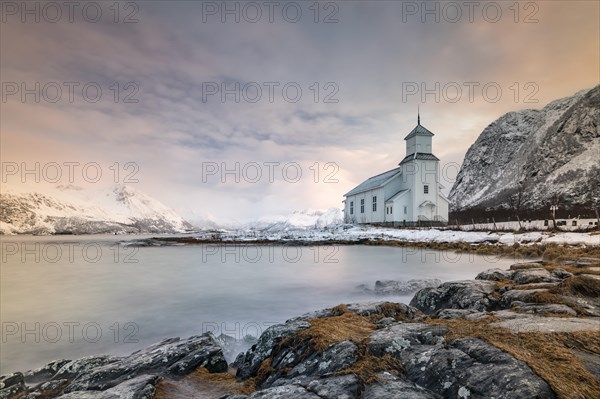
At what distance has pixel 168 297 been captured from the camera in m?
13.3

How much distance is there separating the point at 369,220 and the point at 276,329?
53718mm

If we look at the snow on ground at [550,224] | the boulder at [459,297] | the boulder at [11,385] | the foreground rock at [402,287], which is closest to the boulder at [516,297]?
the boulder at [459,297]

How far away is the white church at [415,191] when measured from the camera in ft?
155

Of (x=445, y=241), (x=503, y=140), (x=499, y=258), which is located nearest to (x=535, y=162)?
(x=503, y=140)

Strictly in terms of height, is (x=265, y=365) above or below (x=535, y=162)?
below

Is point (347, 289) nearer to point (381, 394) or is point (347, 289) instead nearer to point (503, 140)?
point (381, 394)

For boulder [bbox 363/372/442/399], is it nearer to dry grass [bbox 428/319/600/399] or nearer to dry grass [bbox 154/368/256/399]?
dry grass [bbox 428/319/600/399]

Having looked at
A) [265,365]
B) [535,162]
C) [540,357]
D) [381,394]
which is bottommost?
[265,365]

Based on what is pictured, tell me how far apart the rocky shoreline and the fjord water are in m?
3.38

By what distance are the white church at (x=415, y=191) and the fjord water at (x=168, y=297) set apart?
25.4 metres

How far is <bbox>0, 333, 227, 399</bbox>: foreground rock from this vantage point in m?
3.97

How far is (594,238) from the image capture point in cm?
1914

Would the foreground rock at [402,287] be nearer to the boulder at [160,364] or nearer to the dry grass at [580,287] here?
the dry grass at [580,287]

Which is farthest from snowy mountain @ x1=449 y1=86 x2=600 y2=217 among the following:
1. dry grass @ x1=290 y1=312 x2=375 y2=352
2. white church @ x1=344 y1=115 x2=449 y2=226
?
dry grass @ x1=290 y1=312 x2=375 y2=352
